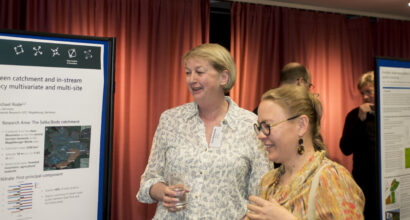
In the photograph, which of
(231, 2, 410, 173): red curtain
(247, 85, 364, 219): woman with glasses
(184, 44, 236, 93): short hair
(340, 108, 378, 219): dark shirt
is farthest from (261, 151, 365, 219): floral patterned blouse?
(231, 2, 410, 173): red curtain

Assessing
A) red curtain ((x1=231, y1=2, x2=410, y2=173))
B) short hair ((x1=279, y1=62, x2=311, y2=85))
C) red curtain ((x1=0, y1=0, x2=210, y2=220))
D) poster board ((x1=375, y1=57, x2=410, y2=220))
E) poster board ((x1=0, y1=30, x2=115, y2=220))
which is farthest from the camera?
red curtain ((x1=231, y1=2, x2=410, y2=173))

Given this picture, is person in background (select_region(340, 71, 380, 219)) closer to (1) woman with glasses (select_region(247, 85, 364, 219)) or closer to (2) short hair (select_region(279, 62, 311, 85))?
(2) short hair (select_region(279, 62, 311, 85))

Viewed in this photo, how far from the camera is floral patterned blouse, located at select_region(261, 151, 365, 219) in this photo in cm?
118

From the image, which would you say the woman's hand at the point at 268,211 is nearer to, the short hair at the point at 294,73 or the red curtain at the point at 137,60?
the short hair at the point at 294,73

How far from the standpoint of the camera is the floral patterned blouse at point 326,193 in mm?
1181

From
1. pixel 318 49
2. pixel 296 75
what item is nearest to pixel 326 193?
pixel 296 75

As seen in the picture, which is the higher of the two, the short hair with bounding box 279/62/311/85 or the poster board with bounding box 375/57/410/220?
the short hair with bounding box 279/62/311/85

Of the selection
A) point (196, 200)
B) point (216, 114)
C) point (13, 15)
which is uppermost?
point (13, 15)

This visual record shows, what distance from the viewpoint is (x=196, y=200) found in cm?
180

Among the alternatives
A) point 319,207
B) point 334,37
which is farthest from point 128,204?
point 334,37

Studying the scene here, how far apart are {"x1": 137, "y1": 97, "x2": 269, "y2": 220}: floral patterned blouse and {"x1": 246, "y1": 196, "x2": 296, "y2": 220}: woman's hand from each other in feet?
1.67

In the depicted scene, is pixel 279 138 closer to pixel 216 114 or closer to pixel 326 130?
pixel 216 114

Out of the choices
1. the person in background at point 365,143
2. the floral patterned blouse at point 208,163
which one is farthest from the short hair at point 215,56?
the person in background at point 365,143

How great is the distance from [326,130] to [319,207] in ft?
13.5
